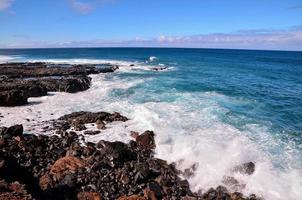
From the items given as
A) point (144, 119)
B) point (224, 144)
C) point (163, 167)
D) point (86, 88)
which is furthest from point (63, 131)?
point (86, 88)

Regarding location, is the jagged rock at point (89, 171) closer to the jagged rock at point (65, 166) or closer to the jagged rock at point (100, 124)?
the jagged rock at point (65, 166)

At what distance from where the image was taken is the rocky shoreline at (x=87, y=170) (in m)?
13.8

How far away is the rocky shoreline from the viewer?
1377cm

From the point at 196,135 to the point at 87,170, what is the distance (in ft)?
25.8

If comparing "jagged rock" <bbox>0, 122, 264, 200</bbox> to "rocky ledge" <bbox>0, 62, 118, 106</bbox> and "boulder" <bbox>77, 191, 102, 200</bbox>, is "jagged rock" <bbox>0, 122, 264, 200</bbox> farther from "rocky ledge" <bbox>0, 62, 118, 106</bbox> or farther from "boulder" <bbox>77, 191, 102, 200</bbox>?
"rocky ledge" <bbox>0, 62, 118, 106</bbox>

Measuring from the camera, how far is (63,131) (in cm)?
2180

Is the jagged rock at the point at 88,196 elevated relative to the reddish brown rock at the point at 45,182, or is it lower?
lower

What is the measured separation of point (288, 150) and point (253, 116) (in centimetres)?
722

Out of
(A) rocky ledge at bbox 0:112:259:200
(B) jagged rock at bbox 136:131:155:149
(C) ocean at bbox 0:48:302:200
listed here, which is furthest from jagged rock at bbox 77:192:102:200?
(B) jagged rock at bbox 136:131:155:149

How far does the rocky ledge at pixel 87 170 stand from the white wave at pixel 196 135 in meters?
0.72

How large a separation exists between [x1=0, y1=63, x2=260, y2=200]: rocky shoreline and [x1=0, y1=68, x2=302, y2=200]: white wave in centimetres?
63

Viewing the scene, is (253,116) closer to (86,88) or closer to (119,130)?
(119,130)

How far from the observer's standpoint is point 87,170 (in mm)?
16031

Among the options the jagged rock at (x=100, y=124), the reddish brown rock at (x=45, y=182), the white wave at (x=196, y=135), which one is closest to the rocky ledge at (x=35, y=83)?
the white wave at (x=196, y=135)
